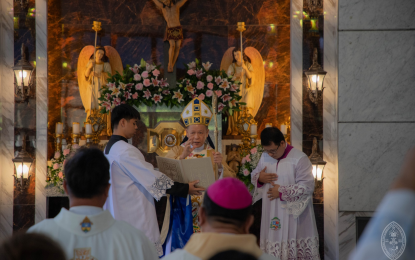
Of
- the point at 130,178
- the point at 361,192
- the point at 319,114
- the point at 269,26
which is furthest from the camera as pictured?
the point at 269,26

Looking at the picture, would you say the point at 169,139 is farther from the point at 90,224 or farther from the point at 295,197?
the point at 90,224

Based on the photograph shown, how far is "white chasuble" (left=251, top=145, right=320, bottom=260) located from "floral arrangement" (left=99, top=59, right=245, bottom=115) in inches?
72.8

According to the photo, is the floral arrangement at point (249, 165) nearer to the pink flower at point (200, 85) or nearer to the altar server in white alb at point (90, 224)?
the pink flower at point (200, 85)

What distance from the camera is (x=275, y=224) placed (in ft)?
16.7

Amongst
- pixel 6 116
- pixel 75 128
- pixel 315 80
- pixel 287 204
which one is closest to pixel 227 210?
pixel 287 204

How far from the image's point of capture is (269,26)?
784 cm

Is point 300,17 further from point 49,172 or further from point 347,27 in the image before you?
point 49,172

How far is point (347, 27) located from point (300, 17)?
922 mm

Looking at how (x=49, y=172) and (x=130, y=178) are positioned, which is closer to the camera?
(x=130, y=178)

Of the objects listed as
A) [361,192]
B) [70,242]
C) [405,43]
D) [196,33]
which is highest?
[196,33]

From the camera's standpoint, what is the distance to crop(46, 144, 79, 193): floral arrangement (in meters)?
6.60

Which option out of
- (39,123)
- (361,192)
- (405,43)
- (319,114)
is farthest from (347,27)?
(39,123)

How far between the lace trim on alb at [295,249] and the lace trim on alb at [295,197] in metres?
0.34

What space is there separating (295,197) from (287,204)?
15 cm
